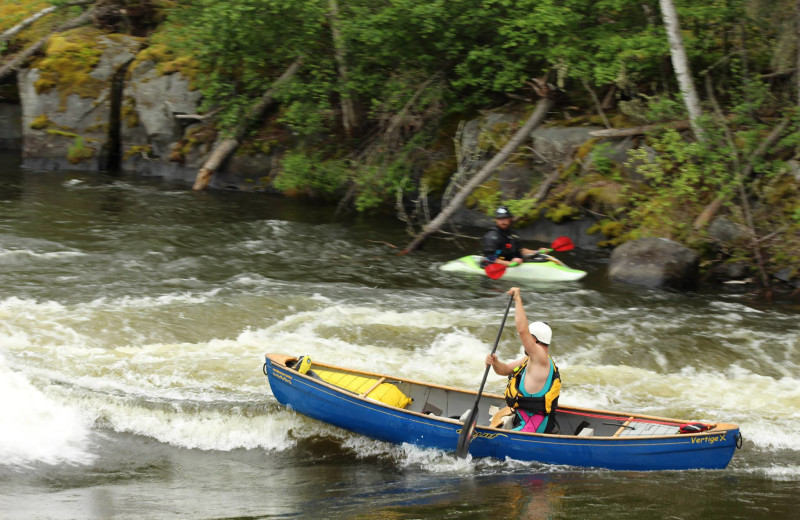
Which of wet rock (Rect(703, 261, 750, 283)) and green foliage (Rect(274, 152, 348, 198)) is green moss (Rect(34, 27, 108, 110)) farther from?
wet rock (Rect(703, 261, 750, 283))

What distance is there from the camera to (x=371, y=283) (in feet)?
37.4

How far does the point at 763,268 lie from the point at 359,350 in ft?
21.1

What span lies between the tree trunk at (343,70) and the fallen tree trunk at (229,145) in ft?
5.31

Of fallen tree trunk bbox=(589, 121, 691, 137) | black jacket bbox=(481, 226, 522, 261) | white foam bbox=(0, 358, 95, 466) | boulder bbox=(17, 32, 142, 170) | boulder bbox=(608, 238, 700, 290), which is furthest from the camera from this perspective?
boulder bbox=(17, 32, 142, 170)

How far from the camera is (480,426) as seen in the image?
252 inches

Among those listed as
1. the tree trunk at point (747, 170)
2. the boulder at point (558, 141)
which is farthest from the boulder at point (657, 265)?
the boulder at point (558, 141)

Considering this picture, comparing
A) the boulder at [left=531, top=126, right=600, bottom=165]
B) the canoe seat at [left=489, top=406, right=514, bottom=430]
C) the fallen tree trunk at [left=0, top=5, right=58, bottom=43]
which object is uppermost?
the fallen tree trunk at [left=0, top=5, right=58, bottom=43]

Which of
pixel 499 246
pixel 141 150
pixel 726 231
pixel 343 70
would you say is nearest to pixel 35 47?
pixel 141 150

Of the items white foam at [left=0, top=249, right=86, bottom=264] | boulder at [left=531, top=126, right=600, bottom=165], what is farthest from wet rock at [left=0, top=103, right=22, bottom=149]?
boulder at [left=531, top=126, right=600, bottom=165]

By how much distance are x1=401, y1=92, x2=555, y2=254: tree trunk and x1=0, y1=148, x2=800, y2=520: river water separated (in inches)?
13.4

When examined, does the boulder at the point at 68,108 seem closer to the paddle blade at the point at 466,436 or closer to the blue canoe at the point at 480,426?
the blue canoe at the point at 480,426

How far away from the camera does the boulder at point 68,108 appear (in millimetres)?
18672

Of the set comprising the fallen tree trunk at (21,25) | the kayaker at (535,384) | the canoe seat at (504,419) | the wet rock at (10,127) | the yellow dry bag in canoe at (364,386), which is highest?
the fallen tree trunk at (21,25)

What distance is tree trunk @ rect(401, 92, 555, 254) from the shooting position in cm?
1344
